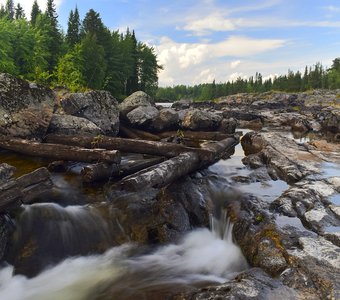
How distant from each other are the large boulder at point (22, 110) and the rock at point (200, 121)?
10943mm

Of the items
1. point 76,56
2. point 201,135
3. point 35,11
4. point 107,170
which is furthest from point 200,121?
point 35,11

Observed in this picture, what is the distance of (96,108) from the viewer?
67.6ft

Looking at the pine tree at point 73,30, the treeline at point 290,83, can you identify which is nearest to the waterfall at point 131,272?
the pine tree at point 73,30

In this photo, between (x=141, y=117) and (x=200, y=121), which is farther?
(x=200, y=121)

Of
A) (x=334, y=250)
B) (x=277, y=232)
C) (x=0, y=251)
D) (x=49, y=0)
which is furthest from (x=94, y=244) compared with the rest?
(x=49, y=0)

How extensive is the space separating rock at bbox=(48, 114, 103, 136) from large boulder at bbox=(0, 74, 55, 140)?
497 millimetres

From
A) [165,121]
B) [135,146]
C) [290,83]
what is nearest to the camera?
[135,146]

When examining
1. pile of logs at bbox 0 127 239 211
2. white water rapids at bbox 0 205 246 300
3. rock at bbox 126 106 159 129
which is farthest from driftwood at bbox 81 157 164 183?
rock at bbox 126 106 159 129

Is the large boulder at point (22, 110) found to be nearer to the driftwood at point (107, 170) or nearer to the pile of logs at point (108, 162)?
the pile of logs at point (108, 162)

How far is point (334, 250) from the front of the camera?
6.66 metres

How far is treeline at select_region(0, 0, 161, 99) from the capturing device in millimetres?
42438

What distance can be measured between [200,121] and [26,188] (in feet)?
58.1

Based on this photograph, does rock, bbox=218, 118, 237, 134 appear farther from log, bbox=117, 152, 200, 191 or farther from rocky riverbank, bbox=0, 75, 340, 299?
log, bbox=117, 152, 200, 191

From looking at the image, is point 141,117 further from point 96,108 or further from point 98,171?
point 98,171
